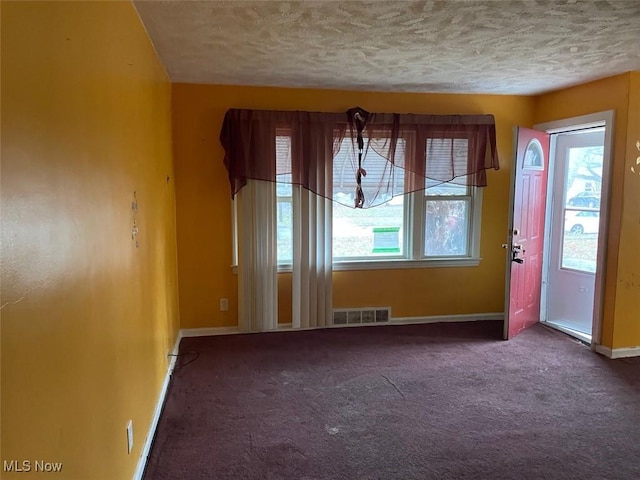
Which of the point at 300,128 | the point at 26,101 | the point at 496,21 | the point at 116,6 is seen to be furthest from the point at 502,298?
the point at 26,101

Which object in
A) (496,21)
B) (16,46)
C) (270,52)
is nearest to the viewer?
(16,46)

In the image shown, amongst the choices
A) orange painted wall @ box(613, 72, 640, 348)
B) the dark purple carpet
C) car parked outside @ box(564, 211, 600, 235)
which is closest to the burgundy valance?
car parked outside @ box(564, 211, 600, 235)

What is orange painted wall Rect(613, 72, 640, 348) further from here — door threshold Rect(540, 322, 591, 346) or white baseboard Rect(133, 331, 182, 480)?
white baseboard Rect(133, 331, 182, 480)

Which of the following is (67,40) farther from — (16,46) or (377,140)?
(377,140)

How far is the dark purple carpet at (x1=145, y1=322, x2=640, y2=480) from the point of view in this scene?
239cm

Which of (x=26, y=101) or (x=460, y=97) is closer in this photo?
(x=26, y=101)

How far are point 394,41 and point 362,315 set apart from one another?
262cm

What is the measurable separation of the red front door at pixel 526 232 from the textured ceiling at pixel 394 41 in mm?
588

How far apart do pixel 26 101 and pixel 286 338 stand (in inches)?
136

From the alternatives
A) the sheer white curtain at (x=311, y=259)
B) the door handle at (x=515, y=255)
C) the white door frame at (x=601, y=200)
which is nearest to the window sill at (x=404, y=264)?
the sheer white curtain at (x=311, y=259)

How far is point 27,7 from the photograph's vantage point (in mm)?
1050

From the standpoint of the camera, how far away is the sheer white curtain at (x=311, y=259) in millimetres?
4297

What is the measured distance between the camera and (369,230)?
4609 mm

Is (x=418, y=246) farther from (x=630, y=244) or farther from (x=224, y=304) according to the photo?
(x=224, y=304)
